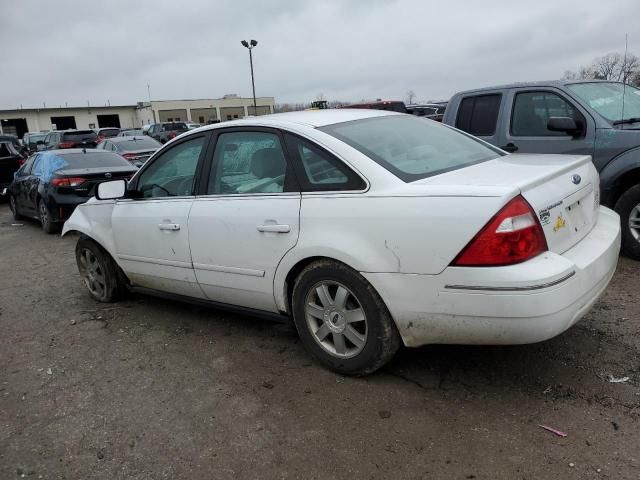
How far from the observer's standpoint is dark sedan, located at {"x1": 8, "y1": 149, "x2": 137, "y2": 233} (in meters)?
9.27

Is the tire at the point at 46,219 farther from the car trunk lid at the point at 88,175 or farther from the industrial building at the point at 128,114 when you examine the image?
the industrial building at the point at 128,114

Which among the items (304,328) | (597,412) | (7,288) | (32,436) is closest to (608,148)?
(597,412)

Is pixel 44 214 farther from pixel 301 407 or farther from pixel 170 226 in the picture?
pixel 301 407

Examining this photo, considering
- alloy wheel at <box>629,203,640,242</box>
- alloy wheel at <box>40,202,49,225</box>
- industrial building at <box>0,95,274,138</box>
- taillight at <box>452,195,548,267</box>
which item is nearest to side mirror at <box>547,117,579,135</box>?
alloy wheel at <box>629,203,640,242</box>

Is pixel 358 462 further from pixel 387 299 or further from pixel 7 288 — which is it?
pixel 7 288

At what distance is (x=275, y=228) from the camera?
3438mm

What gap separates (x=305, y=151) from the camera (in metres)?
3.49

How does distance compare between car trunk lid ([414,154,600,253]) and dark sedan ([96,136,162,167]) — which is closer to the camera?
car trunk lid ([414,154,600,253])

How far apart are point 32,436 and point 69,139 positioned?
73.7ft

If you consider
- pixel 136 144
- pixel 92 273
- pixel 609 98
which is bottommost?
pixel 92 273

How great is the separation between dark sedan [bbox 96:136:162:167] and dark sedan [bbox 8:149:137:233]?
3.42 meters

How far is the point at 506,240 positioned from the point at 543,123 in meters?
3.91

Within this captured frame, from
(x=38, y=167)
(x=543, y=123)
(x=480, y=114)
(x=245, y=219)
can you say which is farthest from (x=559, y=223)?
(x=38, y=167)

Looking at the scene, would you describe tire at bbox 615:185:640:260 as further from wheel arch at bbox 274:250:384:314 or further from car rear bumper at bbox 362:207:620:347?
wheel arch at bbox 274:250:384:314
